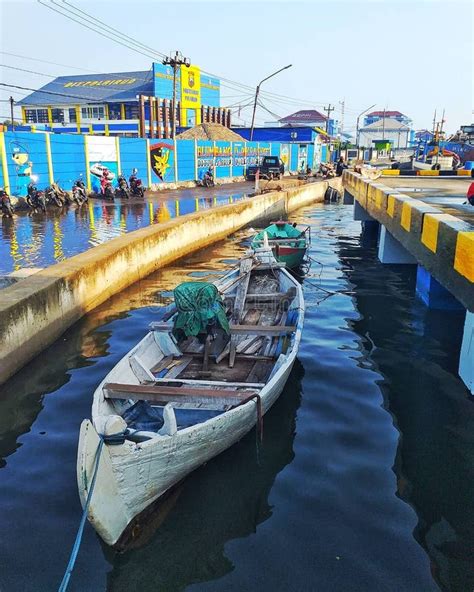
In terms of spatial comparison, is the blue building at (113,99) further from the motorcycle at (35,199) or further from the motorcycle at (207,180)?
the motorcycle at (35,199)

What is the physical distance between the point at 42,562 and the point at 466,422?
522cm

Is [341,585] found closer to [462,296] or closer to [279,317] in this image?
[462,296]

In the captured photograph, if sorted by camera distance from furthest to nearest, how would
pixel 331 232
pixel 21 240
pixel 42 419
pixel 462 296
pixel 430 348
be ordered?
1. pixel 331 232
2. pixel 21 240
3. pixel 430 348
4. pixel 42 419
5. pixel 462 296

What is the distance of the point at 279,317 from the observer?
9375 millimetres

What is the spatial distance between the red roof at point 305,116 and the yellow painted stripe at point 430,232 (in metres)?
110

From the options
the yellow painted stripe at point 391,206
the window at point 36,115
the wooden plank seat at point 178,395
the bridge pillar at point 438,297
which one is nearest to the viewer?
the wooden plank seat at point 178,395

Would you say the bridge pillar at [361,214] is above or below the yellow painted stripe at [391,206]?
below

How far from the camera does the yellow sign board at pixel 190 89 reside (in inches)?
2266

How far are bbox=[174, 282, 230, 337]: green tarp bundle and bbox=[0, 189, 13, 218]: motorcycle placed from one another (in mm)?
13906

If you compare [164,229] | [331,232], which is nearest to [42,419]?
[164,229]

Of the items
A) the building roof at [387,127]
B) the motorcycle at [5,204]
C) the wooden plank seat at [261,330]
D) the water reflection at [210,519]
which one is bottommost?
the water reflection at [210,519]

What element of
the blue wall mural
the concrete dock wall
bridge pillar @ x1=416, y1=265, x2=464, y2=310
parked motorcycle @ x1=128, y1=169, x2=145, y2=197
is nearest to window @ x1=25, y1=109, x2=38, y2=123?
the blue wall mural

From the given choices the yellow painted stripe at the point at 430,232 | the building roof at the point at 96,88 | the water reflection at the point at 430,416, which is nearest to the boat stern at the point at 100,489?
the water reflection at the point at 430,416

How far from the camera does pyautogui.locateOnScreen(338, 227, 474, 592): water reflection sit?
182 inches
